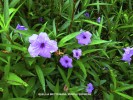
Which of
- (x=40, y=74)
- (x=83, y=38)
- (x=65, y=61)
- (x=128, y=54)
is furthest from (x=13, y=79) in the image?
(x=128, y=54)

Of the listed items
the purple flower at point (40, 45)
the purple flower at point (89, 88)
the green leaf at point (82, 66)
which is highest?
the purple flower at point (40, 45)

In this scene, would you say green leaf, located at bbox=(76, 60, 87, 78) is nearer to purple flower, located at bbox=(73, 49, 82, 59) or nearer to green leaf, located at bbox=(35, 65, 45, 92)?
purple flower, located at bbox=(73, 49, 82, 59)

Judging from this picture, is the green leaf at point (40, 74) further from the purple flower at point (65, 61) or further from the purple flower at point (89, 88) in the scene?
the purple flower at point (89, 88)

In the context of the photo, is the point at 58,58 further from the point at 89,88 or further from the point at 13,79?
the point at 13,79

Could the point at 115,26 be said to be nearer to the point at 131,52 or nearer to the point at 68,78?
the point at 131,52

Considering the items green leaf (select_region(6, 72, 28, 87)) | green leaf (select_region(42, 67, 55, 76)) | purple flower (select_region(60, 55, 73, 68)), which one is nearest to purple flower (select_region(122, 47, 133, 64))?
purple flower (select_region(60, 55, 73, 68))

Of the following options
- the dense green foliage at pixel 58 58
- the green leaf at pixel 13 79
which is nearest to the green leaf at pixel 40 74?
the dense green foliage at pixel 58 58
